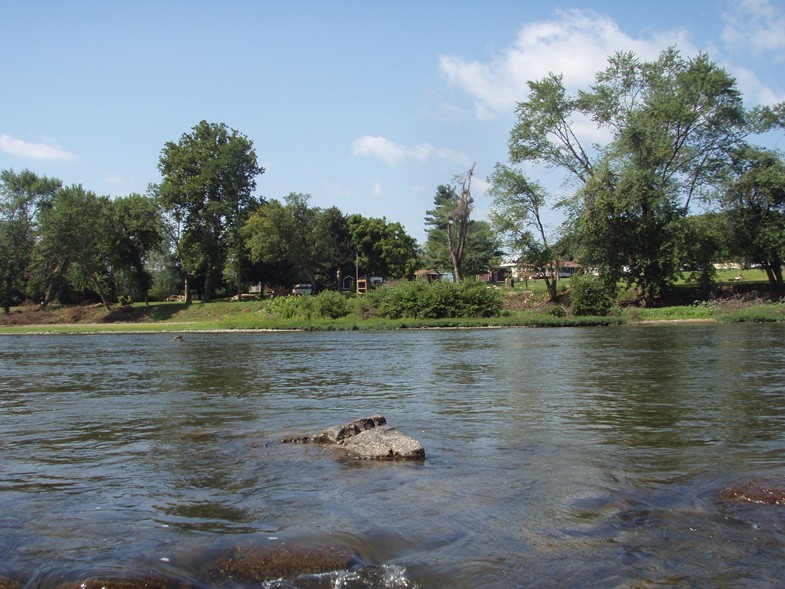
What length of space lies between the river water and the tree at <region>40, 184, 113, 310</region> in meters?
57.5

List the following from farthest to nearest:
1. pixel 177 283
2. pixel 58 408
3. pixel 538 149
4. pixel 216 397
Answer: pixel 177 283
pixel 538 149
pixel 216 397
pixel 58 408

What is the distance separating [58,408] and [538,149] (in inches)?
2096

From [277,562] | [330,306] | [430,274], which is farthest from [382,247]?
[277,562]

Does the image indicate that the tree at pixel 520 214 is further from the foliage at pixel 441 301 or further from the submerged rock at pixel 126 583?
the submerged rock at pixel 126 583

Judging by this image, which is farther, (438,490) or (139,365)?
(139,365)

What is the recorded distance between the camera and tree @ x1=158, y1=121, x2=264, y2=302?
77500 mm

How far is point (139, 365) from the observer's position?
27.4 m

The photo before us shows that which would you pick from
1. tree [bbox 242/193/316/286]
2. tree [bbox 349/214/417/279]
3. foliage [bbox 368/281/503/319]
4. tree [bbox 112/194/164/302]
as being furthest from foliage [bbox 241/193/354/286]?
foliage [bbox 368/281/503/319]

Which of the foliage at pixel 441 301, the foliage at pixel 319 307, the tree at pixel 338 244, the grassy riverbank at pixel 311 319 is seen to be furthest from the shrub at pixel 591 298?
the tree at pixel 338 244

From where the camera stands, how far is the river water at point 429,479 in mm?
6066

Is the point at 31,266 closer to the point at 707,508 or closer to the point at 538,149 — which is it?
the point at 538,149

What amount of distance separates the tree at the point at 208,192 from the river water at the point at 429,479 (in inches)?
2343

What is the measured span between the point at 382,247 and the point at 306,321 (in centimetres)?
4316

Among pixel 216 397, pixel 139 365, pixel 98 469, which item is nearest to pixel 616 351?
pixel 216 397
